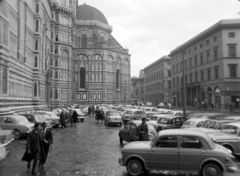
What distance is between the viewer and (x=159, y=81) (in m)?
78.9

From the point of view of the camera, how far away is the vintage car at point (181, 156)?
714 centimetres

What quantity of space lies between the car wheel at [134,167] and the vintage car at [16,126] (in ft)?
30.6

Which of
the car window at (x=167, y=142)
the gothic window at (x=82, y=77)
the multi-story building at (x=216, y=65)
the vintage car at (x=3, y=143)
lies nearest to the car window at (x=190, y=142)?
the car window at (x=167, y=142)

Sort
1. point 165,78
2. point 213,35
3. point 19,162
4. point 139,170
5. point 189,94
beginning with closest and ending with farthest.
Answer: point 139,170 < point 19,162 < point 213,35 < point 189,94 < point 165,78

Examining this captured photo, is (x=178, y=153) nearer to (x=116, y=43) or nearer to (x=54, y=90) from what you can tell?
(x=54, y=90)

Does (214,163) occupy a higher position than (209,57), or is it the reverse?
(209,57)

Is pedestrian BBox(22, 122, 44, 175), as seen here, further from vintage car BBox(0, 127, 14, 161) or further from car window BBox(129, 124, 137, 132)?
car window BBox(129, 124, 137, 132)

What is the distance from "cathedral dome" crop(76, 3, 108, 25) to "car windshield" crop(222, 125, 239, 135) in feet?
230

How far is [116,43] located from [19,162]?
228 feet

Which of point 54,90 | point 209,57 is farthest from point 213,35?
point 54,90

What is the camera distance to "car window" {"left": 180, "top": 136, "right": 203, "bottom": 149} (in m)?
7.38

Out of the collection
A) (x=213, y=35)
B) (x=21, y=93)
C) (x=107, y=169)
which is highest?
(x=213, y=35)

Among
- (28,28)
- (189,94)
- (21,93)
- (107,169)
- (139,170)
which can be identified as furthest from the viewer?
(189,94)

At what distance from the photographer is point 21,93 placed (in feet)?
97.7
